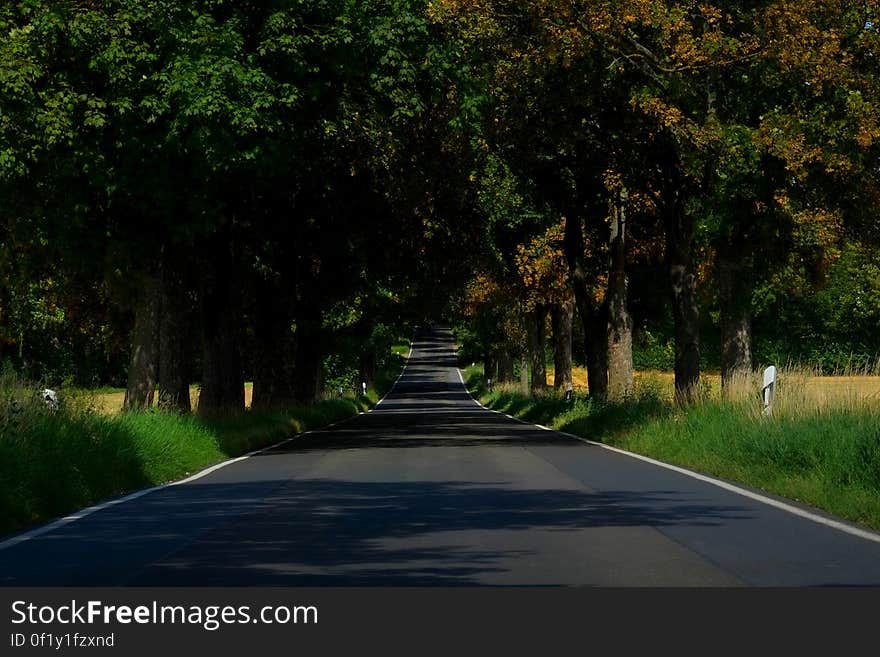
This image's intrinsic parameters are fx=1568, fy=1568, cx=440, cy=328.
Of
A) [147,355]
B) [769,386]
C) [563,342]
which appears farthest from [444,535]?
[563,342]

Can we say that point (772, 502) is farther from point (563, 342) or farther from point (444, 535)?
point (563, 342)

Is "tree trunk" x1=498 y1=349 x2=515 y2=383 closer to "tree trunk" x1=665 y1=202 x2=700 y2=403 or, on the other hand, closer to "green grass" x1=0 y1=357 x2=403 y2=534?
"tree trunk" x1=665 y1=202 x2=700 y2=403

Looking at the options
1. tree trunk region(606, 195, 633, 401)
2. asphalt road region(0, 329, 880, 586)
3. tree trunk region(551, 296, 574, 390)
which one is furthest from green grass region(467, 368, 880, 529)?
tree trunk region(551, 296, 574, 390)

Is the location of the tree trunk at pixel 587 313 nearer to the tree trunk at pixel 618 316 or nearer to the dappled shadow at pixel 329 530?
the tree trunk at pixel 618 316

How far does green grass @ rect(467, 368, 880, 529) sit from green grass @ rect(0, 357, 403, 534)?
269 inches

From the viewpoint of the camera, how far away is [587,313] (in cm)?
4256

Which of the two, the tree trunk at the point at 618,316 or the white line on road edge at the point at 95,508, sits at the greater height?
the tree trunk at the point at 618,316

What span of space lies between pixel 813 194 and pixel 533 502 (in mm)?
16692

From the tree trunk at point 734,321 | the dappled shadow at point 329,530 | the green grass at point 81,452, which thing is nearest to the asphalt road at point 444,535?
the dappled shadow at point 329,530

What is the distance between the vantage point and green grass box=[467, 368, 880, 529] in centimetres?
1501

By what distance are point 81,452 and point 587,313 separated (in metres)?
26.8

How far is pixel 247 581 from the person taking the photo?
9.52 meters

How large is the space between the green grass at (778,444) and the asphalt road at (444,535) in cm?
63

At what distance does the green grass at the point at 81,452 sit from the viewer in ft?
47.0
